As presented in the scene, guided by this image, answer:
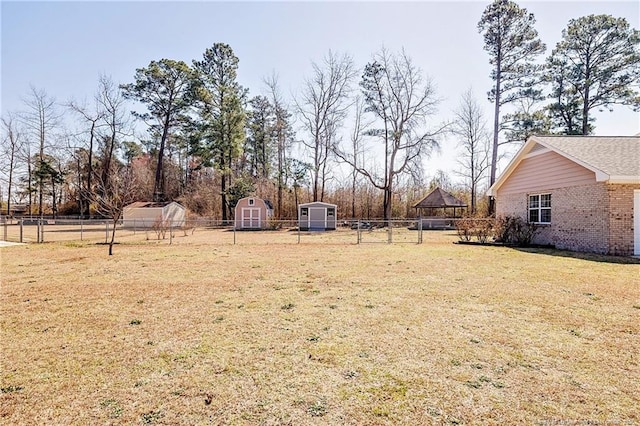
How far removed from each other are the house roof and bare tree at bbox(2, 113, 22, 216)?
43857mm

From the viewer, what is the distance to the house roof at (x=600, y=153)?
982 cm

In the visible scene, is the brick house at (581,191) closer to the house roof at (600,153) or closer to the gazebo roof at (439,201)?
the house roof at (600,153)

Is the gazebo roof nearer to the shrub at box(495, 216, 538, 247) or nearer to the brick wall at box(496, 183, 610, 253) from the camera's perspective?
the shrub at box(495, 216, 538, 247)

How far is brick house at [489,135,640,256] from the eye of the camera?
996 cm

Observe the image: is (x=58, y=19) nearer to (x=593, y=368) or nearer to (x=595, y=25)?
(x=593, y=368)

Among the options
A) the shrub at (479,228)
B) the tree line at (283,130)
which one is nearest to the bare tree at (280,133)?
the tree line at (283,130)

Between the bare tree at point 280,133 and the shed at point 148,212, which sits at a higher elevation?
the bare tree at point 280,133

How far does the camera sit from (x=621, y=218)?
998cm

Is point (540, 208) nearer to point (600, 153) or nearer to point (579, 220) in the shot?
point (579, 220)

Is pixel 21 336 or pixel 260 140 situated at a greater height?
pixel 260 140

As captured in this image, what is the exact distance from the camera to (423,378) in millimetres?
2850

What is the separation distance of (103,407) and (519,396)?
313 centimetres

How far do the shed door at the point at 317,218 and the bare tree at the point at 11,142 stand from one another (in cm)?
3110

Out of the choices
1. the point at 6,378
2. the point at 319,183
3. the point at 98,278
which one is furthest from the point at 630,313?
the point at 319,183
